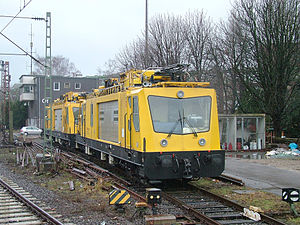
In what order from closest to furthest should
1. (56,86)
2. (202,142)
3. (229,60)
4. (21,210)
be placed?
(21,210), (202,142), (229,60), (56,86)

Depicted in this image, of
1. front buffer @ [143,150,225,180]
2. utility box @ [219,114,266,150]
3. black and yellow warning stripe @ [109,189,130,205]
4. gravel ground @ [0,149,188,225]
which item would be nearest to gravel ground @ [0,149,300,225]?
gravel ground @ [0,149,188,225]

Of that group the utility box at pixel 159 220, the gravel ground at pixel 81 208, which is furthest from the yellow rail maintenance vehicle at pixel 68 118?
the utility box at pixel 159 220

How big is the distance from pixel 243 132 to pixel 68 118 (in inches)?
436

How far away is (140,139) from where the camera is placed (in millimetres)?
10219


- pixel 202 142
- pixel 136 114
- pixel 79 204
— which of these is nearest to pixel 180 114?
pixel 202 142

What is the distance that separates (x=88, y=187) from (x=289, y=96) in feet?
66.1

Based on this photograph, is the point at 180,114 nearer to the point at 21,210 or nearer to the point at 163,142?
the point at 163,142

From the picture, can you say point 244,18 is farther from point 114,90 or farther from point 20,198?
point 20,198

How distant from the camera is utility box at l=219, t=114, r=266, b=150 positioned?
24.6m

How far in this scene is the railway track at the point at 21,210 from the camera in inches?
320

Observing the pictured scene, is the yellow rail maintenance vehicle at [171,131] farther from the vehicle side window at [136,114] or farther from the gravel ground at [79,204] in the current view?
the gravel ground at [79,204]

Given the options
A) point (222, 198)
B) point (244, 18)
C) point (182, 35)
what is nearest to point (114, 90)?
point (222, 198)

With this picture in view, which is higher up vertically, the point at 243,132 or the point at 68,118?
the point at 68,118

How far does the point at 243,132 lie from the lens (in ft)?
82.2
